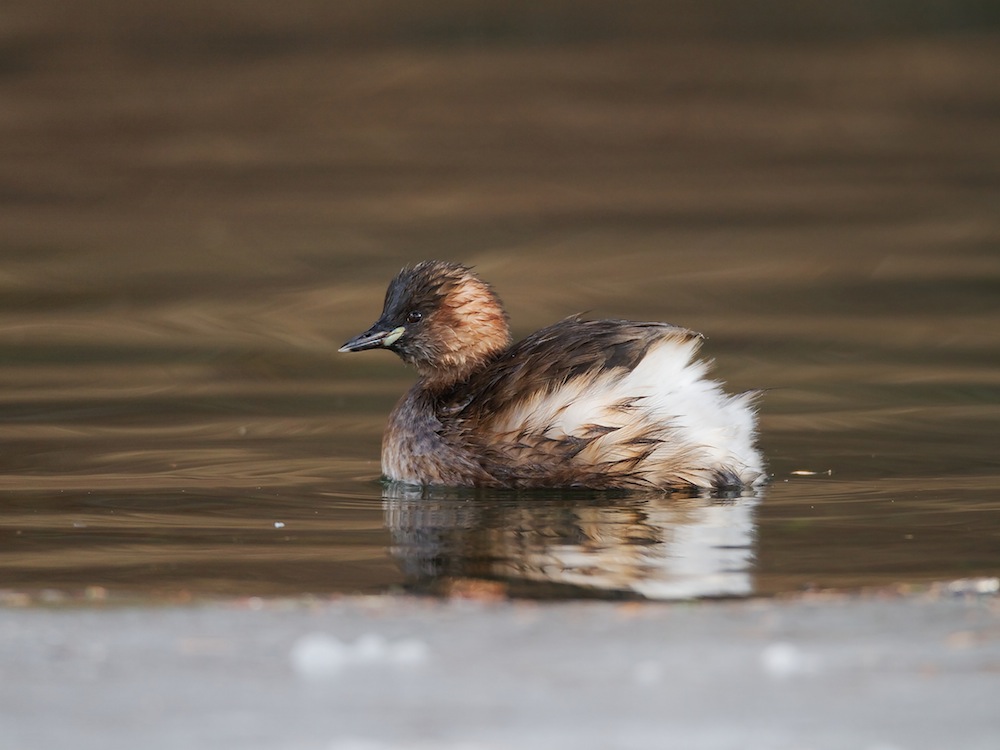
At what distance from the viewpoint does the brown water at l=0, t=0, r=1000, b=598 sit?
19.2ft

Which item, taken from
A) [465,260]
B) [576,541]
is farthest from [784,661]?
[465,260]

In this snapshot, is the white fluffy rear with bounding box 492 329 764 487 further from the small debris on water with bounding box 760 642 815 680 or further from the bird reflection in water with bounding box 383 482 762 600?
the small debris on water with bounding box 760 642 815 680

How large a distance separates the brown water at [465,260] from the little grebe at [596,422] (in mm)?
123

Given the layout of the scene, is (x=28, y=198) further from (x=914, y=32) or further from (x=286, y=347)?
(x=914, y=32)

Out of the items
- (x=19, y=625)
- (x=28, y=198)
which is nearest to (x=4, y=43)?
(x=28, y=198)

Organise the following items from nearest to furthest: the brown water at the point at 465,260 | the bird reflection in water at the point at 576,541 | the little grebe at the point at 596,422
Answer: the bird reflection in water at the point at 576,541 → the brown water at the point at 465,260 → the little grebe at the point at 596,422

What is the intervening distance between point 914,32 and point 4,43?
8424 millimetres

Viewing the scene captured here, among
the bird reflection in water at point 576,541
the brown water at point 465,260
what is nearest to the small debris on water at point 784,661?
the bird reflection in water at point 576,541

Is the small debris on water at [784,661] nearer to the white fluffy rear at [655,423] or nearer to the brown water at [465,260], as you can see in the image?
the brown water at [465,260]

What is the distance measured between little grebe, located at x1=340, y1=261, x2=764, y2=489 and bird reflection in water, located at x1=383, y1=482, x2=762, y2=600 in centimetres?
8

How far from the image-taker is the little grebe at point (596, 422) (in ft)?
21.4

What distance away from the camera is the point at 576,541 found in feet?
19.0

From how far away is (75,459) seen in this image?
7.23 m

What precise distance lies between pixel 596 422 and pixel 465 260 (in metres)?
4.97
